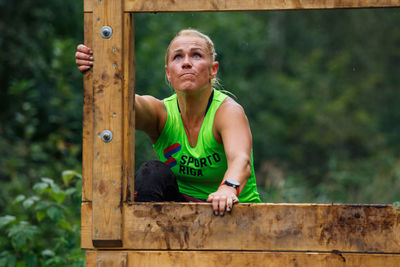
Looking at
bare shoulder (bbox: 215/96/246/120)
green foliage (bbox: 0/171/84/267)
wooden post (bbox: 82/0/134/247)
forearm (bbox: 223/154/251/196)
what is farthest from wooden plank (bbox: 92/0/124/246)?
green foliage (bbox: 0/171/84/267)

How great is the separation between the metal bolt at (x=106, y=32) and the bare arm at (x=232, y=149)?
81 centimetres

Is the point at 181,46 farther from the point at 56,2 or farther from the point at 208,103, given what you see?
the point at 56,2

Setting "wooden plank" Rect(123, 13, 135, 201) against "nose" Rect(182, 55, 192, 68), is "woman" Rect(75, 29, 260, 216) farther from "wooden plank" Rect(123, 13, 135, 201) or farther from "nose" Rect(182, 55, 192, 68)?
"wooden plank" Rect(123, 13, 135, 201)

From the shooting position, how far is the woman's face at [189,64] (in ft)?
11.2

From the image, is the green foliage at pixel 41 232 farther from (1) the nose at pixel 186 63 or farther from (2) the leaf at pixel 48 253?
(1) the nose at pixel 186 63

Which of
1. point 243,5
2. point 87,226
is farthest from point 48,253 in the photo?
point 243,5

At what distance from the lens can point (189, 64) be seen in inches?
135

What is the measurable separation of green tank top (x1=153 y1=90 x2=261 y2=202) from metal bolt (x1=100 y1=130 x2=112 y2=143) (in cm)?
79

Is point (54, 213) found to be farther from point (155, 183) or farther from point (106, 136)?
point (106, 136)

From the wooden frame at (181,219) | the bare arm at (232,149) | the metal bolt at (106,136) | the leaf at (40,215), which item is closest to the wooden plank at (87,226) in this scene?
the wooden frame at (181,219)

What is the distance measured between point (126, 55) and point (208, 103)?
32.8 inches

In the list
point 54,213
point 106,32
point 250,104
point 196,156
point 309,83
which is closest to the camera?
point 106,32

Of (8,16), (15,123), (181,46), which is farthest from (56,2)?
(181,46)

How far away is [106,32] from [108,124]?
0.41m
